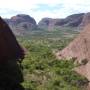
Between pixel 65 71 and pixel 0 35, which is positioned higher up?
pixel 0 35

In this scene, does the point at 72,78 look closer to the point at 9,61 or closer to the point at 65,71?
the point at 65,71

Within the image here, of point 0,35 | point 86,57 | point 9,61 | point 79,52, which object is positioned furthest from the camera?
point 79,52

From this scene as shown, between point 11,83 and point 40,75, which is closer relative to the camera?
point 11,83

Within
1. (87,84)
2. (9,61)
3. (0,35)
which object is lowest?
(87,84)

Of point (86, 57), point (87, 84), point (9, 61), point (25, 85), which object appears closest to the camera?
point (25, 85)

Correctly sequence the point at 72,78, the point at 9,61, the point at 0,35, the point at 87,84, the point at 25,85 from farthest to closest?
1. the point at 0,35
2. the point at 9,61
3. the point at 72,78
4. the point at 87,84
5. the point at 25,85

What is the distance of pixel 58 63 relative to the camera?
5009 cm

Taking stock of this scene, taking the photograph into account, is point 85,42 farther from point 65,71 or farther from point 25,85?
point 25,85

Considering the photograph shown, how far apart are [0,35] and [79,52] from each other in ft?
55.5

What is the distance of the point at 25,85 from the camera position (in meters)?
31.0

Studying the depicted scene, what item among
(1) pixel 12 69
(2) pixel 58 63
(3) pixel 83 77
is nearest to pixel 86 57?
(2) pixel 58 63

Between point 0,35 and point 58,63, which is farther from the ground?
point 0,35

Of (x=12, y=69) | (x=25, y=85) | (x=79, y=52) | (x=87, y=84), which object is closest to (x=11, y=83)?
(x=25, y=85)

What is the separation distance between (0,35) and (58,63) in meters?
11.6
